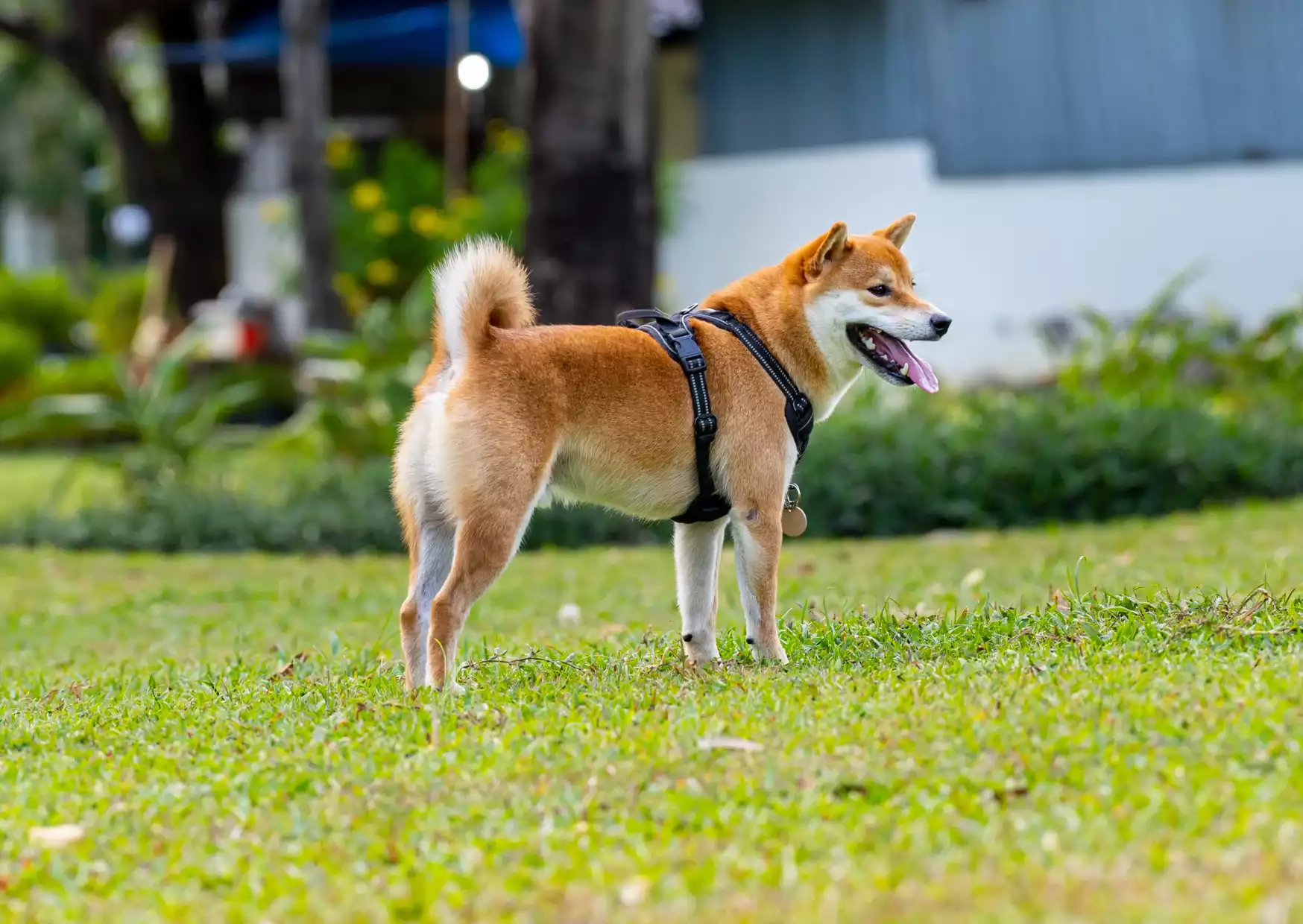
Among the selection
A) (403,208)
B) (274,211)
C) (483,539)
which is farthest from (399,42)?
(483,539)

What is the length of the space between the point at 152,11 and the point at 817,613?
663 inches

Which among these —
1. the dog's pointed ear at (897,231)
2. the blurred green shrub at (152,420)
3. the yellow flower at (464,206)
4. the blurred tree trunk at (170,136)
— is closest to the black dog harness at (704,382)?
the dog's pointed ear at (897,231)

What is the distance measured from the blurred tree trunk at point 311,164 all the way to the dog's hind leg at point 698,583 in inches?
370

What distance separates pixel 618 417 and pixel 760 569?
0.63 meters

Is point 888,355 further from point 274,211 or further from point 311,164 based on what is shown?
point 274,211

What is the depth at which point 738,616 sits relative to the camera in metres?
6.91

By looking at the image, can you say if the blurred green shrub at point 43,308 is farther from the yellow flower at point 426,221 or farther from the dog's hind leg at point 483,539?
the dog's hind leg at point 483,539

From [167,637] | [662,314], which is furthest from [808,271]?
[167,637]

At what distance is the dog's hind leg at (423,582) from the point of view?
4754mm

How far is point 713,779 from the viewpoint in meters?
3.54

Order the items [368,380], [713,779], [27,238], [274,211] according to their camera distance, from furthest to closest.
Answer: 1. [27,238]
2. [274,211]
3. [368,380]
4. [713,779]

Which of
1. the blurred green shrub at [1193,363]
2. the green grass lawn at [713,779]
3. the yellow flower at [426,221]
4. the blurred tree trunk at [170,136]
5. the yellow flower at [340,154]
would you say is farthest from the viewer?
the blurred tree trunk at [170,136]

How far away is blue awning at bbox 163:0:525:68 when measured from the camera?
18.3 metres

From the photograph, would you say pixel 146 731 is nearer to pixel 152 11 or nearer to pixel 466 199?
pixel 466 199
